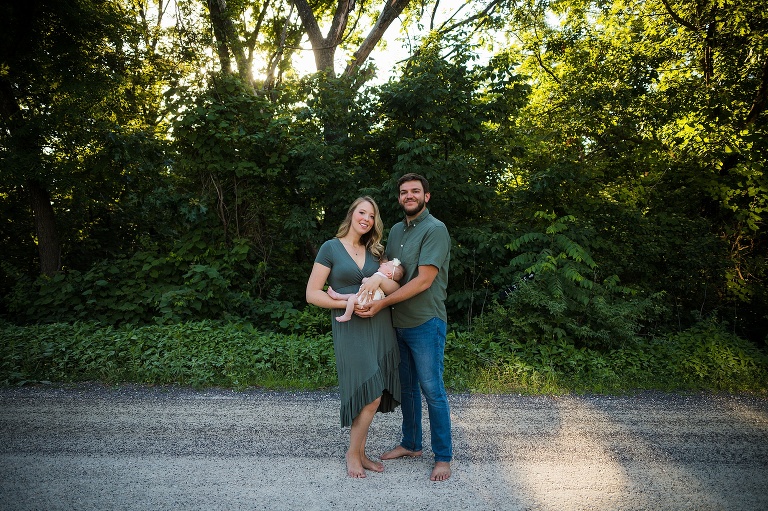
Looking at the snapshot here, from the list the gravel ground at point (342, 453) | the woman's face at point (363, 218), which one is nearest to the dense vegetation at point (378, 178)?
the gravel ground at point (342, 453)

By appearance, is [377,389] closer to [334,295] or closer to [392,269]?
[334,295]

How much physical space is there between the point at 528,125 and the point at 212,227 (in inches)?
260

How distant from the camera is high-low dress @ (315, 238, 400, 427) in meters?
3.51

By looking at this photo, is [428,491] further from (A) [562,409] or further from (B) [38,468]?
(B) [38,468]

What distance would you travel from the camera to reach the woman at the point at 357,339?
3504 millimetres

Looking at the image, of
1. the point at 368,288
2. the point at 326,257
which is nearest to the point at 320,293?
the point at 326,257

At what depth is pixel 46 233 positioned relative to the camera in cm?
895

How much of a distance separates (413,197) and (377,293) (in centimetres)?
78

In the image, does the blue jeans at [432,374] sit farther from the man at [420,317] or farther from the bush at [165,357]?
the bush at [165,357]

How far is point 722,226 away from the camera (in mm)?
9211

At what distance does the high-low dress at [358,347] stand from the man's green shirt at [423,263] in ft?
0.48

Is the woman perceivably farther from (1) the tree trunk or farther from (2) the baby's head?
(1) the tree trunk

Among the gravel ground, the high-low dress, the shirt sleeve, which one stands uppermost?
the shirt sleeve

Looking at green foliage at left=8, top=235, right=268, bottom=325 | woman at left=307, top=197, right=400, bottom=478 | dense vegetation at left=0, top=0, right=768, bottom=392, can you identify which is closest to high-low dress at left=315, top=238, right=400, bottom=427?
woman at left=307, top=197, right=400, bottom=478
